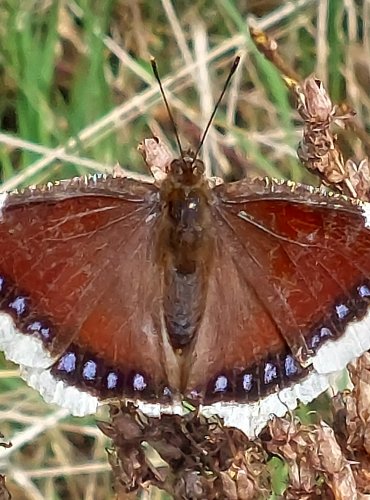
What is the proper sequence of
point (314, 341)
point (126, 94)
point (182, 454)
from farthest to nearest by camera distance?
point (126, 94) < point (314, 341) < point (182, 454)

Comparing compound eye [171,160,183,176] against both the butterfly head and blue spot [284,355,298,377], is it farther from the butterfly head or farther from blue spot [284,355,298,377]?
blue spot [284,355,298,377]

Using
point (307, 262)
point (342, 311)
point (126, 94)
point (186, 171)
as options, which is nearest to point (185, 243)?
point (186, 171)

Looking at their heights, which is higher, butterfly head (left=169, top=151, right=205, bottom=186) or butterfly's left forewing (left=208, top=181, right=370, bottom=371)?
butterfly head (left=169, top=151, right=205, bottom=186)

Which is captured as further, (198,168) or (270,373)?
(198,168)

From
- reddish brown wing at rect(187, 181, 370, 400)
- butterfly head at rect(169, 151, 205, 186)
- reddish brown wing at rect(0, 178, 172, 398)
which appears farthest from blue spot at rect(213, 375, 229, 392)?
butterfly head at rect(169, 151, 205, 186)

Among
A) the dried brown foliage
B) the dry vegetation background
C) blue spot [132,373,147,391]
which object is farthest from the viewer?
the dry vegetation background

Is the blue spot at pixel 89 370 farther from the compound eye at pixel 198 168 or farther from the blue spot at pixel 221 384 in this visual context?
the compound eye at pixel 198 168

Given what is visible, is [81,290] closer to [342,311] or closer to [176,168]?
[176,168]

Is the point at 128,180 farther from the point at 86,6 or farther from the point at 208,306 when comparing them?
the point at 86,6
